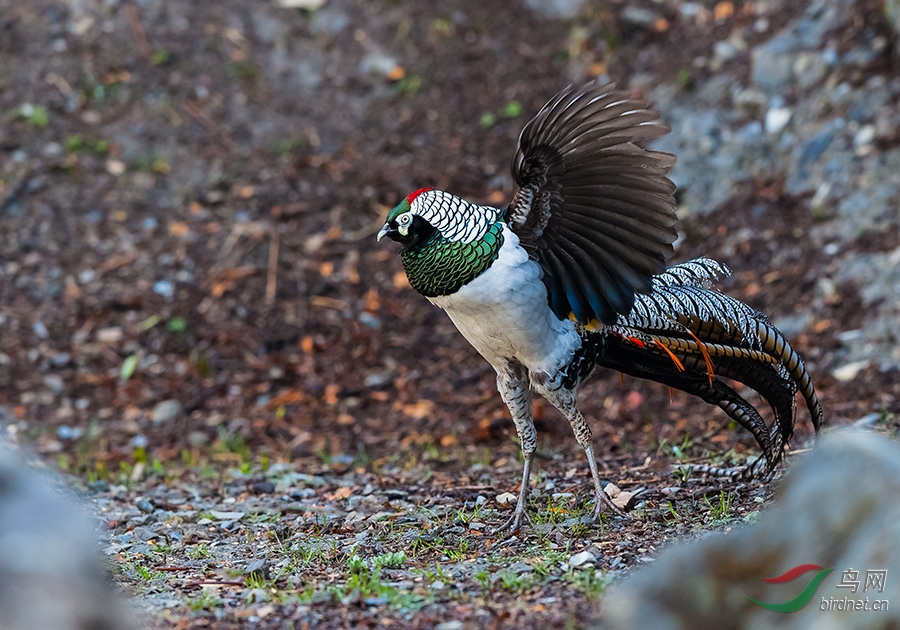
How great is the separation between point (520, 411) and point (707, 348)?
84cm

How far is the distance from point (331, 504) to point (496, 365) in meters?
1.28

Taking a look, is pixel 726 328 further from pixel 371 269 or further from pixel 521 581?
pixel 371 269

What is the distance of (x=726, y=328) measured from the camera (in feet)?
13.8

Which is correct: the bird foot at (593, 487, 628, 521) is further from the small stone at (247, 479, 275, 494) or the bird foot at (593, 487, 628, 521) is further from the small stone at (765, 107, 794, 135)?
the small stone at (765, 107, 794, 135)

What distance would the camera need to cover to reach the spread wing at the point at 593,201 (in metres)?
3.90

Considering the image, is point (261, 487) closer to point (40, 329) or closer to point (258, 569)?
point (258, 569)

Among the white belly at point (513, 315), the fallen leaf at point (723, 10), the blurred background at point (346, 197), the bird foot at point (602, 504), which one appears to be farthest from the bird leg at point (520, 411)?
the fallen leaf at point (723, 10)

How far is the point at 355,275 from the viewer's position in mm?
7707

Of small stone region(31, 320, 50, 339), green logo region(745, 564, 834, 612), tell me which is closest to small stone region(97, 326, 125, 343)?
small stone region(31, 320, 50, 339)

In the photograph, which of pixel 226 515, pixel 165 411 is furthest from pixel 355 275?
pixel 226 515

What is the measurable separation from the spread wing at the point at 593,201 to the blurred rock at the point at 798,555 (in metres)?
1.56

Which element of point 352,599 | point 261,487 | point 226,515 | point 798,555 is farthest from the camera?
point 261,487

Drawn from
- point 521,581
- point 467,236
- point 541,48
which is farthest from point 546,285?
point 541,48

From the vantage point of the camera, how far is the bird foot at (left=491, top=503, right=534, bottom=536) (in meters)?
4.18
